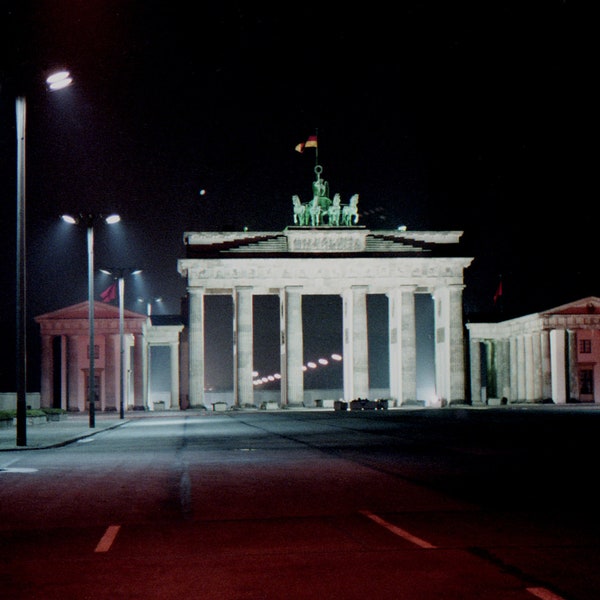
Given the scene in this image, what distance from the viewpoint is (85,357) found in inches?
3669

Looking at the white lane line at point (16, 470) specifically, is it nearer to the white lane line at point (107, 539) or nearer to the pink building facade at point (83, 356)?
the white lane line at point (107, 539)

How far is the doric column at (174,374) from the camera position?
97875 millimetres

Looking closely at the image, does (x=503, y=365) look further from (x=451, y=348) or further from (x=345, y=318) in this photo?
(x=345, y=318)

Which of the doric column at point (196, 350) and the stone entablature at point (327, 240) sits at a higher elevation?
the stone entablature at point (327, 240)

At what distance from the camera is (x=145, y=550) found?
9984mm

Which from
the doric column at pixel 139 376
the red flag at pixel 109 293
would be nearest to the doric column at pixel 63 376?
the doric column at pixel 139 376

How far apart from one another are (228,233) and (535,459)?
68.1 metres

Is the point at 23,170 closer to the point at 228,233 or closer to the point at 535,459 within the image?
the point at 535,459

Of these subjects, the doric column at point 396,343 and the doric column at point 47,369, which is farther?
the doric column at point 47,369

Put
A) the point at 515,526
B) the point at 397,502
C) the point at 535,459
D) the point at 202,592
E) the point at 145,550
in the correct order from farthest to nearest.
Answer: the point at 535,459, the point at 397,502, the point at 515,526, the point at 145,550, the point at 202,592

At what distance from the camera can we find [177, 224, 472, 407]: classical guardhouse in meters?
87.7

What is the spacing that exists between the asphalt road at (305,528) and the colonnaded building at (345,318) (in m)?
65.1

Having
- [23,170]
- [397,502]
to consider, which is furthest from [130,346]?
[397,502]

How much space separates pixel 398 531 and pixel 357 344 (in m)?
77.1
